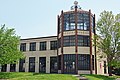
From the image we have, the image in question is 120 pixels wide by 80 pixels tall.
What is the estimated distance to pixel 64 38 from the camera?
41219mm

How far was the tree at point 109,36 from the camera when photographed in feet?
123

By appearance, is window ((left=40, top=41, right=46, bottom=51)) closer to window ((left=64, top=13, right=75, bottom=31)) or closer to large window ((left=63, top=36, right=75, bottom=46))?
large window ((left=63, top=36, right=75, bottom=46))

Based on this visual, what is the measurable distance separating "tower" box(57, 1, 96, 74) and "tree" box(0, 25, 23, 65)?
339 inches

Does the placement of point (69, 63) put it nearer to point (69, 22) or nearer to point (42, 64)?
point (69, 22)

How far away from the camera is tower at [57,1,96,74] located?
39812 mm

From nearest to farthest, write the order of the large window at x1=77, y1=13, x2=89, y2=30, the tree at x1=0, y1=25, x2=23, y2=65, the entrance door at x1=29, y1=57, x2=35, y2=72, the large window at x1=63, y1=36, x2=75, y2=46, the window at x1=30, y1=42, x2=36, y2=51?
the tree at x1=0, y1=25, x2=23, y2=65
the large window at x1=63, y1=36, x2=75, y2=46
the large window at x1=77, y1=13, x2=89, y2=30
the entrance door at x1=29, y1=57, x2=35, y2=72
the window at x1=30, y1=42, x2=36, y2=51

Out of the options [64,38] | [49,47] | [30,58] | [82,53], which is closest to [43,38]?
[49,47]

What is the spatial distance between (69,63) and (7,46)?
38.0ft

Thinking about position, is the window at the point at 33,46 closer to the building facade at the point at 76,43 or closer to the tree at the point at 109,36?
the building facade at the point at 76,43

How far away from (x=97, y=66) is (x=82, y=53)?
6.25 m

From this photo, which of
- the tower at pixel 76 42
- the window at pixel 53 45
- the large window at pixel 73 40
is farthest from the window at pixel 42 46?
the large window at pixel 73 40

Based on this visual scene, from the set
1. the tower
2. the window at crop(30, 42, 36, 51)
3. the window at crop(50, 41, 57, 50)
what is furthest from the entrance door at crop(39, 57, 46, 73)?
the tower

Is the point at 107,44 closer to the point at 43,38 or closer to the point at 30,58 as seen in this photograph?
the point at 43,38

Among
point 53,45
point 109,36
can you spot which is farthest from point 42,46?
point 109,36
